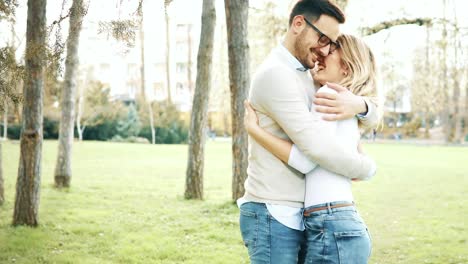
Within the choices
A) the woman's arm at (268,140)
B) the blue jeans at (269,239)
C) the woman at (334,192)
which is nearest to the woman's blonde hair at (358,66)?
the woman at (334,192)

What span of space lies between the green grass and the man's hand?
436cm

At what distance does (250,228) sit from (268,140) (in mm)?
397

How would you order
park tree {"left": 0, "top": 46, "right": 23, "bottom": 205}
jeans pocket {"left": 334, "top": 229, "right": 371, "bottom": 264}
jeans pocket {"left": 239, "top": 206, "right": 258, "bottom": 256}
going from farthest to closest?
1. park tree {"left": 0, "top": 46, "right": 23, "bottom": 205}
2. jeans pocket {"left": 239, "top": 206, "right": 258, "bottom": 256}
3. jeans pocket {"left": 334, "top": 229, "right": 371, "bottom": 264}

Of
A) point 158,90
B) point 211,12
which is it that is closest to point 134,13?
point 211,12

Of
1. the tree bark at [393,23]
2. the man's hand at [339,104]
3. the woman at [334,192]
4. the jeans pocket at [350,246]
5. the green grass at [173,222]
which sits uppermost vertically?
the tree bark at [393,23]

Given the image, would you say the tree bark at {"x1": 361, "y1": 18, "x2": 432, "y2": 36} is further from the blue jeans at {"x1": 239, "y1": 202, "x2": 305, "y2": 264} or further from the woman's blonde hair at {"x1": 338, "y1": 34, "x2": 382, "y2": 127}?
the blue jeans at {"x1": 239, "y1": 202, "x2": 305, "y2": 264}

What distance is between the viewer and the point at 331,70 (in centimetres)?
262

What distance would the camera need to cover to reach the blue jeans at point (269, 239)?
7.89 feet

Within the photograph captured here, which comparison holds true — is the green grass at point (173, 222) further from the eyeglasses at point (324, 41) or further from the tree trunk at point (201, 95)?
the eyeglasses at point (324, 41)

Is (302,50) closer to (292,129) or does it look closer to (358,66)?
(358,66)

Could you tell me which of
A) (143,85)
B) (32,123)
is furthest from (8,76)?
(143,85)

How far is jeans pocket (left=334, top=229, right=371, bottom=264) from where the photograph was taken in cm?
235

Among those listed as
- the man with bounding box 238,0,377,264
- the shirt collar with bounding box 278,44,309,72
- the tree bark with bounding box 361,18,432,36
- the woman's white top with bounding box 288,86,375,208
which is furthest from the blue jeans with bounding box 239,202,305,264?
the tree bark with bounding box 361,18,432,36

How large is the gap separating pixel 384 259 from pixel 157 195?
6703 mm
